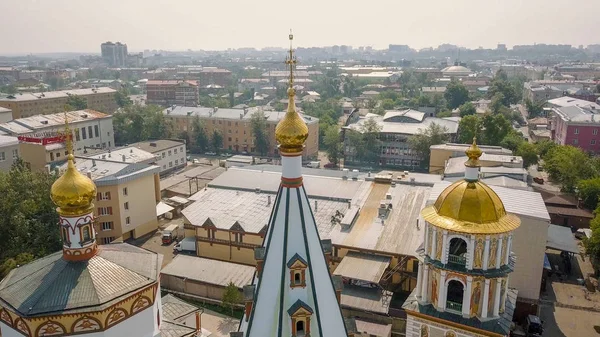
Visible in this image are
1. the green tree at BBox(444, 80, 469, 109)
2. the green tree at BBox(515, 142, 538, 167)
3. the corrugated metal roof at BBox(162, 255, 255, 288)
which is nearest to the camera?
the corrugated metal roof at BBox(162, 255, 255, 288)

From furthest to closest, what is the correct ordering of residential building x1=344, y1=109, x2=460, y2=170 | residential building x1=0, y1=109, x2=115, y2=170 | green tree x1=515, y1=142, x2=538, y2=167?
residential building x1=344, y1=109, x2=460, y2=170 < green tree x1=515, y1=142, x2=538, y2=167 < residential building x1=0, y1=109, x2=115, y2=170

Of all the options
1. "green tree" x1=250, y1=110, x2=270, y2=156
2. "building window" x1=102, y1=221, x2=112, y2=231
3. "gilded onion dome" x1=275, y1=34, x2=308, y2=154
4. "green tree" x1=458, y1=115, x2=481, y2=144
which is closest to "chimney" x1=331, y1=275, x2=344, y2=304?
"gilded onion dome" x1=275, y1=34, x2=308, y2=154

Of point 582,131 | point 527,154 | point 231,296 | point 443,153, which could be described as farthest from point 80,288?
point 582,131

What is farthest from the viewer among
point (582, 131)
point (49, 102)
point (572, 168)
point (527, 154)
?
point (49, 102)

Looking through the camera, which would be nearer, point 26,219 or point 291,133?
point 291,133

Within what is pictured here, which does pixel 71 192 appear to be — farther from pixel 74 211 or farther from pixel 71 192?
pixel 74 211

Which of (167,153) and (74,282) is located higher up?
(74,282)

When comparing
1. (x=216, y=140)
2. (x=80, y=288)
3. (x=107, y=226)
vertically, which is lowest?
(x=107, y=226)

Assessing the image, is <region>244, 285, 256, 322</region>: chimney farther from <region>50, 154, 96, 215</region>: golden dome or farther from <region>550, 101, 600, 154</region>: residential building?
<region>550, 101, 600, 154</region>: residential building
